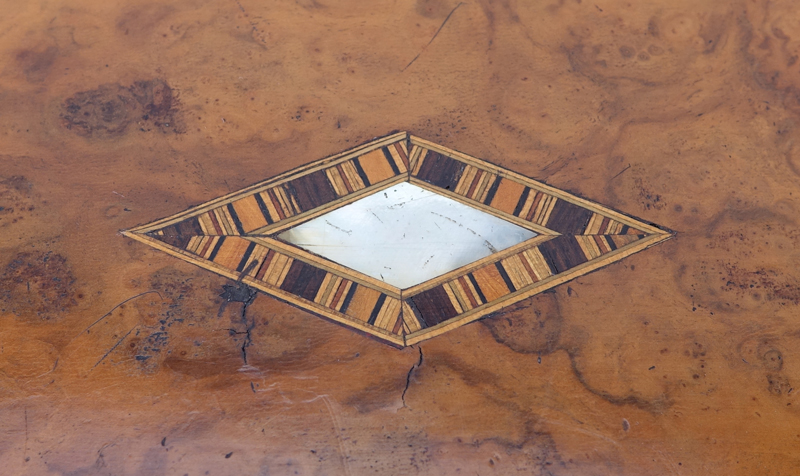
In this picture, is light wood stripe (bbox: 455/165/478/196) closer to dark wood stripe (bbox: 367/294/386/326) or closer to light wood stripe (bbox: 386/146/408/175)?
light wood stripe (bbox: 386/146/408/175)

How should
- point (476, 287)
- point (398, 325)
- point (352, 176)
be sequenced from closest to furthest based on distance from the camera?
point (398, 325) → point (476, 287) → point (352, 176)

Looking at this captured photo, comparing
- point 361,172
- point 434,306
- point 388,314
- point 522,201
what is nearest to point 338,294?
point 388,314

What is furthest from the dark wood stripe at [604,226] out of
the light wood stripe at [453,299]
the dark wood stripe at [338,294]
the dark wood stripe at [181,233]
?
the dark wood stripe at [181,233]

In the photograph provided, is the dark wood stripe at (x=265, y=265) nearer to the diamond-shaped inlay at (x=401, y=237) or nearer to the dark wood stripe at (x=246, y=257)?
the diamond-shaped inlay at (x=401, y=237)

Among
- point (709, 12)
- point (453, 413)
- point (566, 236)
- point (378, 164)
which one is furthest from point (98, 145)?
point (709, 12)

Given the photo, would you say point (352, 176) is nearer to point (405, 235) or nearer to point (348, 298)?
point (405, 235)

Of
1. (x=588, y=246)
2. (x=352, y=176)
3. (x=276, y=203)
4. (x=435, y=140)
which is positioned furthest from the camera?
(x=435, y=140)
